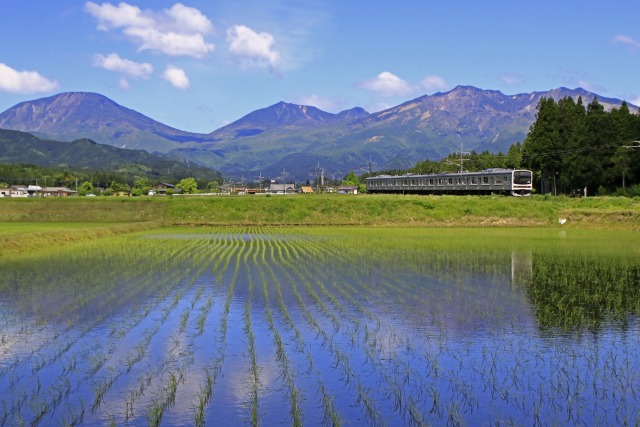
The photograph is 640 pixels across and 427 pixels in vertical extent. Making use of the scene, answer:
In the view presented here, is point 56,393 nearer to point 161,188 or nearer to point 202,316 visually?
point 202,316

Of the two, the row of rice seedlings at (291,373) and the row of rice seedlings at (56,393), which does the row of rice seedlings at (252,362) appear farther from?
the row of rice seedlings at (56,393)

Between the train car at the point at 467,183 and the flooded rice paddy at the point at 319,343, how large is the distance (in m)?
36.7

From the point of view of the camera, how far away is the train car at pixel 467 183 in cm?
5941

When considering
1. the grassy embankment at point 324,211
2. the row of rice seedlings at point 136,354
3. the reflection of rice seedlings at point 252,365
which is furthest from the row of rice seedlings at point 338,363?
the grassy embankment at point 324,211

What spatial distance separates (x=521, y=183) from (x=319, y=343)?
51498 mm

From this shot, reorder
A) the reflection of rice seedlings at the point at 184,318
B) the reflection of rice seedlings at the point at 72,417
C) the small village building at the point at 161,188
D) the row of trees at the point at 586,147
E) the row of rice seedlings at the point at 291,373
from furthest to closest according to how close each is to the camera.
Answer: the small village building at the point at 161,188 < the row of trees at the point at 586,147 < the reflection of rice seedlings at the point at 184,318 < the row of rice seedlings at the point at 291,373 < the reflection of rice seedlings at the point at 72,417

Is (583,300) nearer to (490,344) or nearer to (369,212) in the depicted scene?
(490,344)

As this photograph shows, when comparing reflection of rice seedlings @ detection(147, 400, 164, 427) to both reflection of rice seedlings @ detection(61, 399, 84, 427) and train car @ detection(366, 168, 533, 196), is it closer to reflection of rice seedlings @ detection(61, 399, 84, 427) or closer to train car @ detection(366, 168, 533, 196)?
reflection of rice seedlings @ detection(61, 399, 84, 427)

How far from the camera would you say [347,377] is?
9.41 meters

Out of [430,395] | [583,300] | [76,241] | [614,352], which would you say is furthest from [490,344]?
[76,241]

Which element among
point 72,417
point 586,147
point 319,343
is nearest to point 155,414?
point 72,417

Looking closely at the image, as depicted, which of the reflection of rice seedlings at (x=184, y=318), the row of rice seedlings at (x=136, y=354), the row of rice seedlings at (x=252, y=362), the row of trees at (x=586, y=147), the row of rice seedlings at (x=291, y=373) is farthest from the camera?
the row of trees at (x=586, y=147)

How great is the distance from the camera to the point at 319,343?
11.5 m

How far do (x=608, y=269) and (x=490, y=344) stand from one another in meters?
12.0
